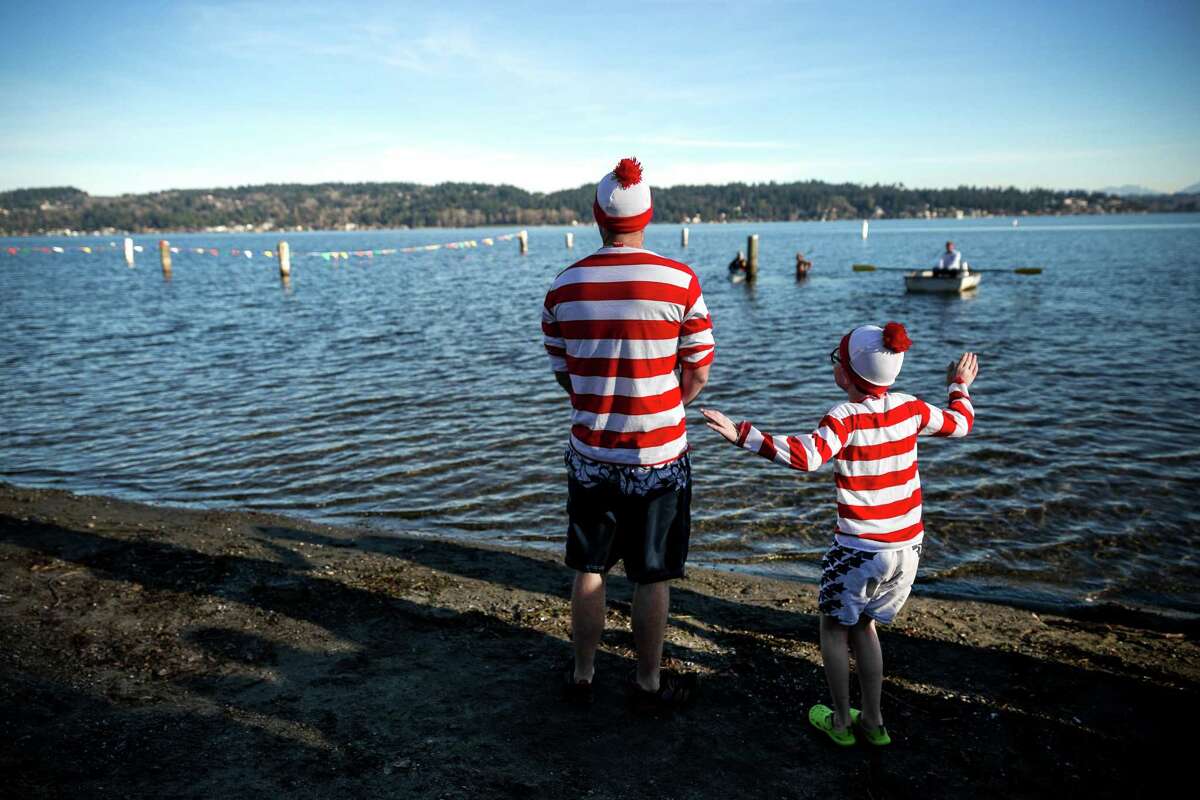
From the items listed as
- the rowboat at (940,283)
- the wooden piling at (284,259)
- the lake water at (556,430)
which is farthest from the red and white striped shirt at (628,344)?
the wooden piling at (284,259)

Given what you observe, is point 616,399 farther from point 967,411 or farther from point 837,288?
point 837,288

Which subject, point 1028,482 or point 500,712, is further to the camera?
point 1028,482

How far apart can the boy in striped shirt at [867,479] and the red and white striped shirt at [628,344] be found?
13.6 inches

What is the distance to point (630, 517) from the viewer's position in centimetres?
354

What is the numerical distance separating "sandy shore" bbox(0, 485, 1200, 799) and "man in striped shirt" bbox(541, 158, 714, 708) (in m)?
0.77

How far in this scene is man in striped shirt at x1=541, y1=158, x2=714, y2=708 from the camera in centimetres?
329

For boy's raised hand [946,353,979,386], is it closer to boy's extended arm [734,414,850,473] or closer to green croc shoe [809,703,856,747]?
boy's extended arm [734,414,850,473]

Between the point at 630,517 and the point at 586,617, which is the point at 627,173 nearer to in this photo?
the point at 630,517

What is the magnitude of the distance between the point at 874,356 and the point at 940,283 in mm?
30442

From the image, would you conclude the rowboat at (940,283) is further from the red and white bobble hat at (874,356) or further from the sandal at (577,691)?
the sandal at (577,691)

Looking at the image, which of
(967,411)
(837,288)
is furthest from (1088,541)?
(837,288)

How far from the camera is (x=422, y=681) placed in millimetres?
4129

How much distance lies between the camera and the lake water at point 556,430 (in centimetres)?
718

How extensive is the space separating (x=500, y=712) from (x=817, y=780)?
161 cm
